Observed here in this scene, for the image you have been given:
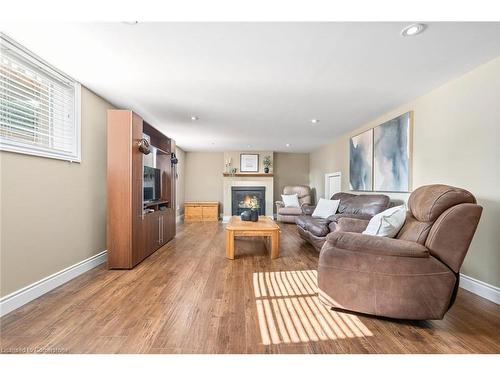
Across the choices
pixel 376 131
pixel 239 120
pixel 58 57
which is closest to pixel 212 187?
pixel 239 120

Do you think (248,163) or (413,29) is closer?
(413,29)

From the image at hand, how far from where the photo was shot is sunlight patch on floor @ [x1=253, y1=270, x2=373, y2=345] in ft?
5.08

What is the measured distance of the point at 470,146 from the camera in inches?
91.1

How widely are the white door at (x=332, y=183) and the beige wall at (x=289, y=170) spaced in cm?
164

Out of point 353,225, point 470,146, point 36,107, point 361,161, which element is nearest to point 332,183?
point 361,161

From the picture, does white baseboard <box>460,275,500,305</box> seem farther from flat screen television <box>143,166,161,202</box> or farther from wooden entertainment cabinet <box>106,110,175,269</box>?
flat screen television <box>143,166,161,202</box>

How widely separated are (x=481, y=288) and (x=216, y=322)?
8.27 feet

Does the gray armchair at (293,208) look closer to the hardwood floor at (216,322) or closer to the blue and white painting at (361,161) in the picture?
the blue and white painting at (361,161)

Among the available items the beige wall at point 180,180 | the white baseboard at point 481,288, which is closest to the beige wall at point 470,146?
the white baseboard at point 481,288

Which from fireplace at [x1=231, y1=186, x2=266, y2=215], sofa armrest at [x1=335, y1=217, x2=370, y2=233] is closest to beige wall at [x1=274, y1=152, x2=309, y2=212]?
fireplace at [x1=231, y1=186, x2=266, y2=215]

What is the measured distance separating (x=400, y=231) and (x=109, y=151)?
10.8ft

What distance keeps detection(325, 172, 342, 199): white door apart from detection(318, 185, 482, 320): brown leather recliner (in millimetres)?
3750

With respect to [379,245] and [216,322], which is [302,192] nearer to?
[379,245]
